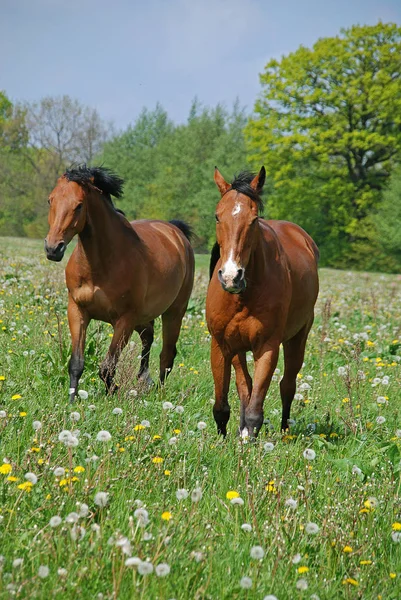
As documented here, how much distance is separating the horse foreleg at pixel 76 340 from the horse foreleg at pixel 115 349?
0.76 feet

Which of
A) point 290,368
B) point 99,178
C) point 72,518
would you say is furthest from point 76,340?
point 72,518

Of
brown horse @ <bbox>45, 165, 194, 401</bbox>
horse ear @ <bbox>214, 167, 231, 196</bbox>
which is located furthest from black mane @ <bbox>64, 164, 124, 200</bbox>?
horse ear @ <bbox>214, 167, 231, 196</bbox>

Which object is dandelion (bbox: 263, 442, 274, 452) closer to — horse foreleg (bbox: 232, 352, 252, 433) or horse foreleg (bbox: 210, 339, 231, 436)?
horse foreleg (bbox: 210, 339, 231, 436)

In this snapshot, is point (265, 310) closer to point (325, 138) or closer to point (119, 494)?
point (119, 494)

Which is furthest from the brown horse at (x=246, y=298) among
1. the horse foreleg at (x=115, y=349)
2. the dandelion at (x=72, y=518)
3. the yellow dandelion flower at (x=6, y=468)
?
the dandelion at (x=72, y=518)

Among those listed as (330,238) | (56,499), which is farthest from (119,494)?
(330,238)

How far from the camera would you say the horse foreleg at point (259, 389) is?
213 inches

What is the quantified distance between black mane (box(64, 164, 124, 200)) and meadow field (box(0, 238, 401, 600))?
1.72m

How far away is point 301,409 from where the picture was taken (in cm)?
668

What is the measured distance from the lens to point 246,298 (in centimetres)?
540

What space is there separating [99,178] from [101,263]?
91cm

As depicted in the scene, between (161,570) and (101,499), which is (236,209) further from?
(161,570)

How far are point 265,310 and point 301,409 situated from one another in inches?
65.6

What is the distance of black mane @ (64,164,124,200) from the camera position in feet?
22.2
